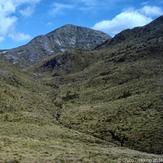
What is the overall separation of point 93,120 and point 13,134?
73.2ft

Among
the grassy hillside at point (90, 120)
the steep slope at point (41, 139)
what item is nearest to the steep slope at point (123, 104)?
→ the grassy hillside at point (90, 120)

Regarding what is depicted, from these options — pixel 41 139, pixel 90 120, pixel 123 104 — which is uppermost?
pixel 123 104

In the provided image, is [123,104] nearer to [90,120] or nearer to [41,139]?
[90,120]

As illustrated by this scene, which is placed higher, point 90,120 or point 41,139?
point 90,120

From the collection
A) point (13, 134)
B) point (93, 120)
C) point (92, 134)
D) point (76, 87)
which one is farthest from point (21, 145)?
point (76, 87)

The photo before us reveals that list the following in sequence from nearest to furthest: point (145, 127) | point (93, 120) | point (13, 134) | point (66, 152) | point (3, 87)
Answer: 1. point (66, 152)
2. point (13, 134)
3. point (145, 127)
4. point (93, 120)
5. point (3, 87)

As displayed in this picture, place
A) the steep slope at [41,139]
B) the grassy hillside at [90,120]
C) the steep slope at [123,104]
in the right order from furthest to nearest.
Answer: the steep slope at [123,104] → the grassy hillside at [90,120] → the steep slope at [41,139]

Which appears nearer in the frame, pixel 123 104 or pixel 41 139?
pixel 41 139

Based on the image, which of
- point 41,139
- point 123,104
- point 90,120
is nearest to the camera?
point 41,139

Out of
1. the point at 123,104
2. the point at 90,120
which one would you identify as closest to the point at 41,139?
the point at 90,120

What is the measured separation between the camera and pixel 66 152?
45.8 metres

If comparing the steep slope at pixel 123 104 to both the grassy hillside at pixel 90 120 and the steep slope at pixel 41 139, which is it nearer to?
the grassy hillside at pixel 90 120

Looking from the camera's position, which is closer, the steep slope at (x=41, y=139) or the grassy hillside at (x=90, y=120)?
the steep slope at (x=41, y=139)

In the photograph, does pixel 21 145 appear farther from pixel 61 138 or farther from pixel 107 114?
pixel 107 114
